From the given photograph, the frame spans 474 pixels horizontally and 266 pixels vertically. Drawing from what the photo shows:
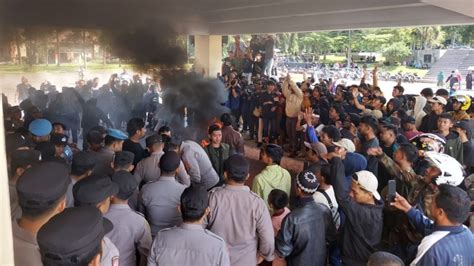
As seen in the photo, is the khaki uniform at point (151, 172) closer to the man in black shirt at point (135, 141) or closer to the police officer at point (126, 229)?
the man in black shirt at point (135, 141)

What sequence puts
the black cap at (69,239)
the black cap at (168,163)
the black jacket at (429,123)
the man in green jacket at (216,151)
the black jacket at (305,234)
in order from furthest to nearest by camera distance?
1. the black jacket at (429,123)
2. the man in green jacket at (216,151)
3. the black cap at (168,163)
4. the black jacket at (305,234)
5. the black cap at (69,239)

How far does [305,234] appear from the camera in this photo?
294 cm

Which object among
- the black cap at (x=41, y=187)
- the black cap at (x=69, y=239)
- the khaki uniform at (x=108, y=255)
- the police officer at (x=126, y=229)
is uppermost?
the black cap at (x=41, y=187)

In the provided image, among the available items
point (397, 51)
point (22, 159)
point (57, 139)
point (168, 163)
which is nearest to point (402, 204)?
point (168, 163)

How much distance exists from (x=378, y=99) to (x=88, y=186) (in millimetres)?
6616

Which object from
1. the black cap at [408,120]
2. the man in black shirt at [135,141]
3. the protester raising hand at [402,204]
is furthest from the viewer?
the black cap at [408,120]

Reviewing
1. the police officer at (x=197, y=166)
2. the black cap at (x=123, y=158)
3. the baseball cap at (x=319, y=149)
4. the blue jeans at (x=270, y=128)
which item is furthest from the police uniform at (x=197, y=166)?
the blue jeans at (x=270, y=128)

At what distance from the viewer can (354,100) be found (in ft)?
25.7

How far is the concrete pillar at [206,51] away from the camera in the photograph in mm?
16188

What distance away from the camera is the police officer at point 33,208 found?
191 cm

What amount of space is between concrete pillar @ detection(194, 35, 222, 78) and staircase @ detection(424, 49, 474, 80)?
60.9 feet

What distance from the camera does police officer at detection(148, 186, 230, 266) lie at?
2.38 m

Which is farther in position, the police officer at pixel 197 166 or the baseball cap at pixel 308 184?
the police officer at pixel 197 166

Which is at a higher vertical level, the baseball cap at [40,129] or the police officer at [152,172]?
the baseball cap at [40,129]
